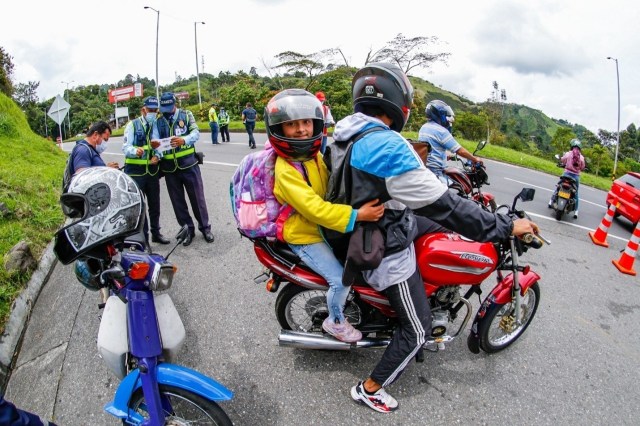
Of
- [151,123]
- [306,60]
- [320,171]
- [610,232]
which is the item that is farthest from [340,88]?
[320,171]

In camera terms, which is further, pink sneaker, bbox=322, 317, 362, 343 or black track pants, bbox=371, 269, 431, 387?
pink sneaker, bbox=322, 317, 362, 343

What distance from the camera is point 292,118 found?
211 centimetres

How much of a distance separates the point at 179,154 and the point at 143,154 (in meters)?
0.40

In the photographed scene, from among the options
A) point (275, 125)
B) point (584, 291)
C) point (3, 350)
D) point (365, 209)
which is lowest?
point (3, 350)

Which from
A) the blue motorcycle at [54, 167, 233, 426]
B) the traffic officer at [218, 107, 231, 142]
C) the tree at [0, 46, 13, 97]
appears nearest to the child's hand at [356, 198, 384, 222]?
the blue motorcycle at [54, 167, 233, 426]

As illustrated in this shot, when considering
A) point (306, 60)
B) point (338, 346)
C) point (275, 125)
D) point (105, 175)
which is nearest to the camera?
point (105, 175)

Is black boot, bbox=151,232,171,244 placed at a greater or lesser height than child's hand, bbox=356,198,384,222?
lesser

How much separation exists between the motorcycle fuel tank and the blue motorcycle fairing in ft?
4.69

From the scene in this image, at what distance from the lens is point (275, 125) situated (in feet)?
7.11

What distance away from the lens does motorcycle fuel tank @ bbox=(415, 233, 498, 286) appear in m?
2.35

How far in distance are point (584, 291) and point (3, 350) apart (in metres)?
5.83

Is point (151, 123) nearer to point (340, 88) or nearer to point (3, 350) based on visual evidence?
point (3, 350)

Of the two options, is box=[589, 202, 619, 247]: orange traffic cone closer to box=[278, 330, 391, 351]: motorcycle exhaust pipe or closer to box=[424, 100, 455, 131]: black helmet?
box=[424, 100, 455, 131]: black helmet

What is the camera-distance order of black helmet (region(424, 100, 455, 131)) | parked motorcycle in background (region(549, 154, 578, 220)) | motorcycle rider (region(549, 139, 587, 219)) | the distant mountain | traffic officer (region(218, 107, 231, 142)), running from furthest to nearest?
the distant mountain → traffic officer (region(218, 107, 231, 142)) → motorcycle rider (region(549, 139, 587, 219)) → parked motorcycle in background (region(549, 154, 578, 220)) → black helmet (region(424, 100, 455, 131))
